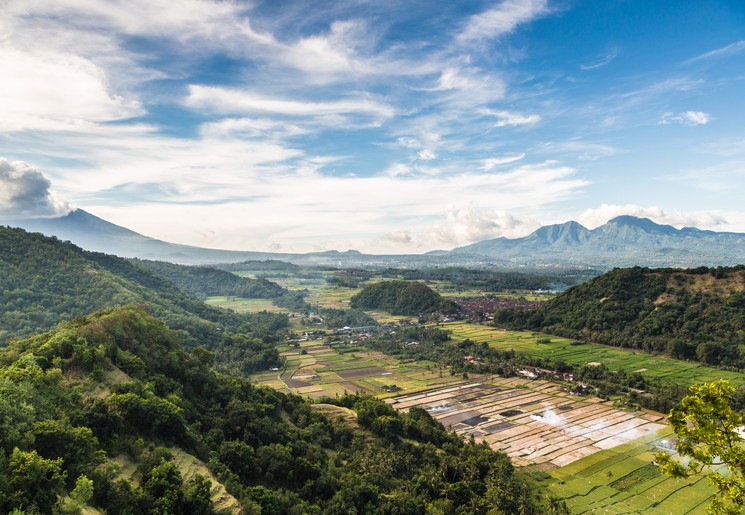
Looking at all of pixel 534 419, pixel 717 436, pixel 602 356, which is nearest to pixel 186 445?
pixel 717 436

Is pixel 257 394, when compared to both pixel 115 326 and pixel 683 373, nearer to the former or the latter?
pixel 115 326

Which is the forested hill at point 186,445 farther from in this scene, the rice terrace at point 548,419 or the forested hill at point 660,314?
the forested hill at point 660,314

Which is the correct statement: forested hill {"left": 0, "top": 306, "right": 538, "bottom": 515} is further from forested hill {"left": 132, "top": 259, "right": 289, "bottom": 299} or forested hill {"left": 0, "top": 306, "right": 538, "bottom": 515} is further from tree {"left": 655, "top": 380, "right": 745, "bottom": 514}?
forested hill {"left": 132, "top": 259, "right": 289, "bottom": 299}

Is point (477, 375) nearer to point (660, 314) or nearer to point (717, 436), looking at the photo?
point (660, 314)

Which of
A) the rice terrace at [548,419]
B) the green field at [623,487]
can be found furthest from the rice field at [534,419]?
the green field at [623,487]

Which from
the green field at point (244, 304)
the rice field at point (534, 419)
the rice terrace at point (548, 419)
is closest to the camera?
the rice terrace at point (548, 419)

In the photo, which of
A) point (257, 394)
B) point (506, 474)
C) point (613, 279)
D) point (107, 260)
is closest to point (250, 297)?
point (107, 260)
